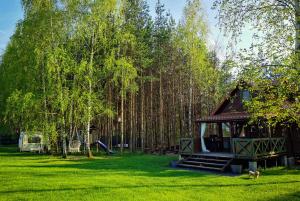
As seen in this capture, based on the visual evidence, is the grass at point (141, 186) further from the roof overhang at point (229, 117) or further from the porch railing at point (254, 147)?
the roof overhang at point (229, 117)

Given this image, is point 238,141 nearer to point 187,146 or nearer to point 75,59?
point 187,146

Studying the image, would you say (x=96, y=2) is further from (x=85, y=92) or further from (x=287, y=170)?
(x=287, y=170)

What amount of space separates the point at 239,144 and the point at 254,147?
0.77 m

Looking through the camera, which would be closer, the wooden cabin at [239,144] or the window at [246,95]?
the wooden cabin at [239,144]

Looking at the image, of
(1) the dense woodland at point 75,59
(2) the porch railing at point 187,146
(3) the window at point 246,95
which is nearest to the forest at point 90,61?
(1) the dense woodland at point 75,59

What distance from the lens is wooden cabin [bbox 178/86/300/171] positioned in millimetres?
16469

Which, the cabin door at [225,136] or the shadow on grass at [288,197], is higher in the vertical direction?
the cabin door at [225,136]

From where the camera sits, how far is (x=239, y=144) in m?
Result: 16.7

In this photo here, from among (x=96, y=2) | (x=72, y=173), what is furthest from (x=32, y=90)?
(x=72, y=173)

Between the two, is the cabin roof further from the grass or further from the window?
the grass

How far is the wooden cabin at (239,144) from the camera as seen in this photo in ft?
54.0

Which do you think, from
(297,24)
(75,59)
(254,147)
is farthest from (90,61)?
(297,24)

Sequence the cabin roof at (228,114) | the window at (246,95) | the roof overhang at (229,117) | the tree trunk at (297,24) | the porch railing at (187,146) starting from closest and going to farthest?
the tree trunk at (297,24) < the roof overhang at (229,117) < the cabin roof at (228,114) < the porch railing at (187,146) < the window at (246,95)

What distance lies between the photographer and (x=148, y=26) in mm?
30500
